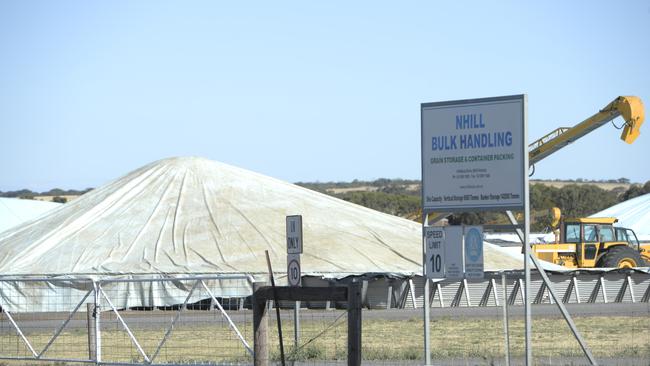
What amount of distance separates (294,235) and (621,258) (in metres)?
25.8

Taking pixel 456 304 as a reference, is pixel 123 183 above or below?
above

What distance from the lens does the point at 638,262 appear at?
40.0 m

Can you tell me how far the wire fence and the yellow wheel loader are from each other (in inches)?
269

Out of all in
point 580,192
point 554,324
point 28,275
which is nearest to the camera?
point 554,324

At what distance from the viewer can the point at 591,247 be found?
133 ft

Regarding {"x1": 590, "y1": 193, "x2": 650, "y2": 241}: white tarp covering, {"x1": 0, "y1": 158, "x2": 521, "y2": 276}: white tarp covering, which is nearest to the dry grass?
{"x1": 0, "y1": 158, "x2": 521, "y2": 276}: white tarp covering

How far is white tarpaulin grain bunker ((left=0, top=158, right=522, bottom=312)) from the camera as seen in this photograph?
3650 cm

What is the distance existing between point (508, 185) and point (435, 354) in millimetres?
4424

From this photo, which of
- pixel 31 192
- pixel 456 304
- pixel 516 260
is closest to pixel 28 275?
pixel 456 304

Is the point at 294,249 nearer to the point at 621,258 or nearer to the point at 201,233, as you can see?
the point at 201,233

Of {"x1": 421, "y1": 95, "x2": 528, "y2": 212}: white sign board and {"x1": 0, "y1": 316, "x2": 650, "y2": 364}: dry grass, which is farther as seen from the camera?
{"x1": 0, "y1": 316, "x2": 650, "y2": 364}: dry grass

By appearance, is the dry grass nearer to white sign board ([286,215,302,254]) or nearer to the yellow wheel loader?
white sign board ([286,215,302,254])

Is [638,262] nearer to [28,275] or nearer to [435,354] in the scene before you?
[28,275]

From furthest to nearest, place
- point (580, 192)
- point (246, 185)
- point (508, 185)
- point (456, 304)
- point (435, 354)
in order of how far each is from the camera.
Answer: point (580, 192), point (246, 185), point (456, 304), point (435, 354), point (508, 185)
